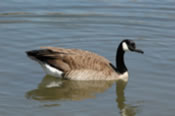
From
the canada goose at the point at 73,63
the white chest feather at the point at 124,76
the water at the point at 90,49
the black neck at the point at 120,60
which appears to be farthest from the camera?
the black neck at the point at 120,60

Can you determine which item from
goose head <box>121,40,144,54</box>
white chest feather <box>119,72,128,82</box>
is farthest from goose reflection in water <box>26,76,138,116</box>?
goose head <box>121,40,144,54</box>

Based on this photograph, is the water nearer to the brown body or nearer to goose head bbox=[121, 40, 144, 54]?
the brown body

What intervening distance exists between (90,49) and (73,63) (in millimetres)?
2042

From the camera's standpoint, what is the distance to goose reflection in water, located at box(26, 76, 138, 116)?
10305 mm

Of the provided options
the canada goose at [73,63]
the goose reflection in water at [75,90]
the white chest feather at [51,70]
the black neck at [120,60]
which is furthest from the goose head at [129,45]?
the white chest feather at [51,70]

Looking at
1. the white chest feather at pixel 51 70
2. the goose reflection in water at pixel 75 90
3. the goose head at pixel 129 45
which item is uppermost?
the goose head at pixel 129 45

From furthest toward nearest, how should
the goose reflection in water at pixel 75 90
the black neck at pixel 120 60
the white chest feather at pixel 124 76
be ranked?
the black neck at pixel 120 60 < the white chest feather at pixel 124 76 < the goose reflection in water at pixel 75 90

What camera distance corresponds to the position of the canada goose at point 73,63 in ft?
38.7

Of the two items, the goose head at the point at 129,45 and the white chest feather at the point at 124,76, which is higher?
the goose head at the point at 129,45

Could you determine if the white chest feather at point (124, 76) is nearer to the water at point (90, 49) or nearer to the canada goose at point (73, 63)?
the canada goose at point (73, 63)

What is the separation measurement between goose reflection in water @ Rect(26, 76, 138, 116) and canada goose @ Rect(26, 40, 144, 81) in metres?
0.19

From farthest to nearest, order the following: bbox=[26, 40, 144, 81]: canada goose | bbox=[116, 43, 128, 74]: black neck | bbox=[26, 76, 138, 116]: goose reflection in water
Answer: bbox=[116, 43, 128, 74]: black neck
bbox=[26, 40, 144, 81]: canada goose
bbox=[26, 76, 138, 116]: goose reflection in water
